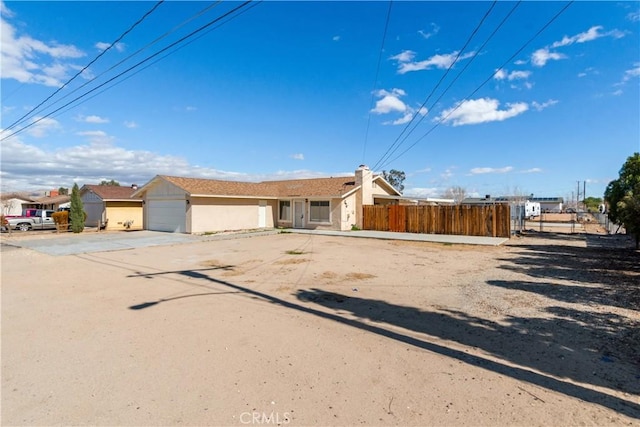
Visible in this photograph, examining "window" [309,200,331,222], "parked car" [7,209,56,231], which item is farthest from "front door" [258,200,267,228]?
"parked car" [7,209,56,231]

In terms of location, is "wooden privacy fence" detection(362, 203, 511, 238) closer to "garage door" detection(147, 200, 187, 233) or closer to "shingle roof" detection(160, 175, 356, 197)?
"shingle roof" detection(160, 175, 356, 197)

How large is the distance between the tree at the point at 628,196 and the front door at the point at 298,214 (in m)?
18.4

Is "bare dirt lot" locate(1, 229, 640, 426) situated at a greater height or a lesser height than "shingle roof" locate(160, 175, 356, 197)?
lesser

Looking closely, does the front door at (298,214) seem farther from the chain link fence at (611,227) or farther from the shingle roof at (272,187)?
the chain link fence at (611,227)

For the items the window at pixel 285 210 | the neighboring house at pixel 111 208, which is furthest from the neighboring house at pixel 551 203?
the neighboring house at pixel 111 208

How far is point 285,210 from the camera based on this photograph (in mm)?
27438

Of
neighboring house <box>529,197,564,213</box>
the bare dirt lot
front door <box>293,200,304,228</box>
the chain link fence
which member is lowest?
the bare dirt lot

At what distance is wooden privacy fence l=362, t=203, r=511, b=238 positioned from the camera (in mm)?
20109

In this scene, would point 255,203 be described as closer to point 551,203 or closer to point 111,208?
point 111,208

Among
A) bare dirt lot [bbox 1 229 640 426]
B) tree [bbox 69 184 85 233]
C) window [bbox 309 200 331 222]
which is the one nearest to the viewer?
bare dirt lot [bbox 1 229 640 426]

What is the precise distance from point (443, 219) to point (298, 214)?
10777 mm

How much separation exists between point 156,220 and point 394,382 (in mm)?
23969

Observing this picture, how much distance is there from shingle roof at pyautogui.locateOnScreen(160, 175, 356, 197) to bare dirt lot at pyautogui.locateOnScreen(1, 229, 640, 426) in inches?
536

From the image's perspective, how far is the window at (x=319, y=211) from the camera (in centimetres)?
2464
